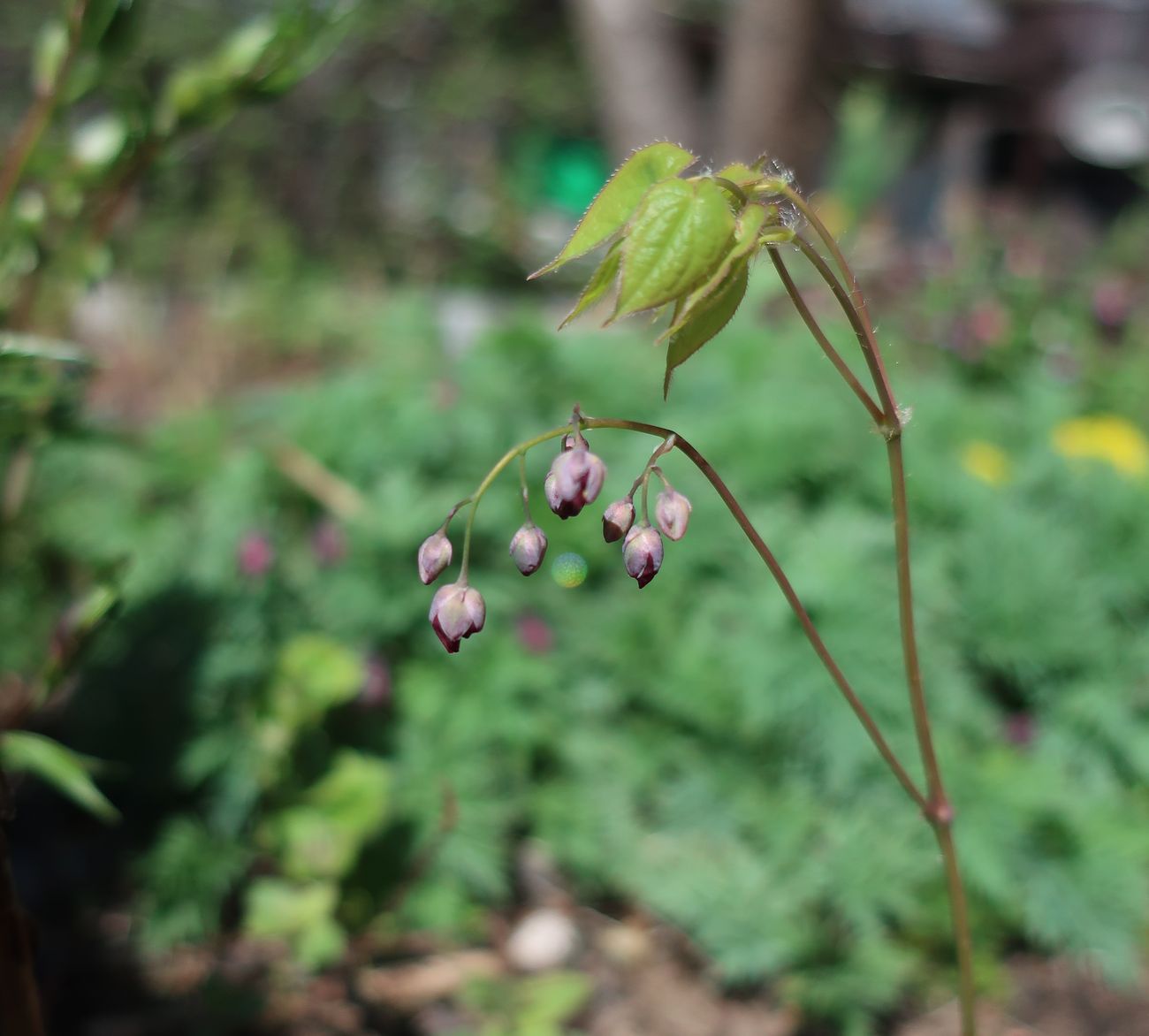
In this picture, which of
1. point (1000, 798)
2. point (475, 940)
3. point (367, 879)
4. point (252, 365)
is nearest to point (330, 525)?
point (367, 879)

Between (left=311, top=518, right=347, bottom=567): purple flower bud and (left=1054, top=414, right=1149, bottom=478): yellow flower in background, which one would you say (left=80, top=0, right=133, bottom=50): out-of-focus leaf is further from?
(left=1054, top=414, right=1149, bottom=478): yellow flower in background

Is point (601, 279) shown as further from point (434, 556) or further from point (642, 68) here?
point (642, 68)

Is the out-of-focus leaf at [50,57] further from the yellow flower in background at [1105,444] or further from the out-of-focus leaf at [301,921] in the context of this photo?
the yellow flower in background at [1105,444]

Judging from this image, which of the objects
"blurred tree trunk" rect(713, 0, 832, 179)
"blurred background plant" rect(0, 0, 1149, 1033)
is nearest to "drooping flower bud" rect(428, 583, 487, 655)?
"blurred background plant" rect(0, 0, 1149, 1033)

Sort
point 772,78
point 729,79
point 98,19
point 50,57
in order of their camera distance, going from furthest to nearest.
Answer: point 729,79, point 772,78, point 50,57, point 98,19

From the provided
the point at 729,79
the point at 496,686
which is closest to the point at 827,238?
the point at 496,686

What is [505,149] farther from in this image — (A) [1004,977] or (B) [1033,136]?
(A) [1004,977]
